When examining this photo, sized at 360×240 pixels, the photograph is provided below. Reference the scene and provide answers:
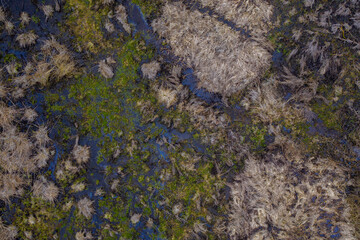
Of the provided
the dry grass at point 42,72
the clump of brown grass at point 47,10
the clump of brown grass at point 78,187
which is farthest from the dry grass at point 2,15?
the clump of brown grass at point 78,187

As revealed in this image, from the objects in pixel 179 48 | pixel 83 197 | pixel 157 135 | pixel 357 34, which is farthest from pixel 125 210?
pixel 357 34

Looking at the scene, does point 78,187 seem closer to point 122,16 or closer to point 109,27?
point 109,27

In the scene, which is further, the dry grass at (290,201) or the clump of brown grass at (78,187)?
the clump of brown grass at (78,187)

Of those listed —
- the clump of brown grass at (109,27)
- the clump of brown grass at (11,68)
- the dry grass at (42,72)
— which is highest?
the clump of brown grass at (109,27)

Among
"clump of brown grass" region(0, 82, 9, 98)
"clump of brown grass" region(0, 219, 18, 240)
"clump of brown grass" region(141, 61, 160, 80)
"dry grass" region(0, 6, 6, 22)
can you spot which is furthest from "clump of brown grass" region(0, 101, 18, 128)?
"clump of brown grass" region(141, 61, 160, 80)

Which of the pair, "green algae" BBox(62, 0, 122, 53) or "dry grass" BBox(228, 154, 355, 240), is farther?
"green algae" BBox(62, 0, 122, 53)

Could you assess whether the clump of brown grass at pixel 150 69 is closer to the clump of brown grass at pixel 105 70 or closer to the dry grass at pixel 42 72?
the clump of brown grass at pixel 105 70

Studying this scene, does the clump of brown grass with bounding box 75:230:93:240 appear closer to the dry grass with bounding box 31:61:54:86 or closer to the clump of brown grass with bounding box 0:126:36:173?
the clump of brown grass with bounding box 0:126:36:173

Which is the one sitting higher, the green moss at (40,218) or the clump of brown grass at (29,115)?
the clump of brown grass at (29,115)
